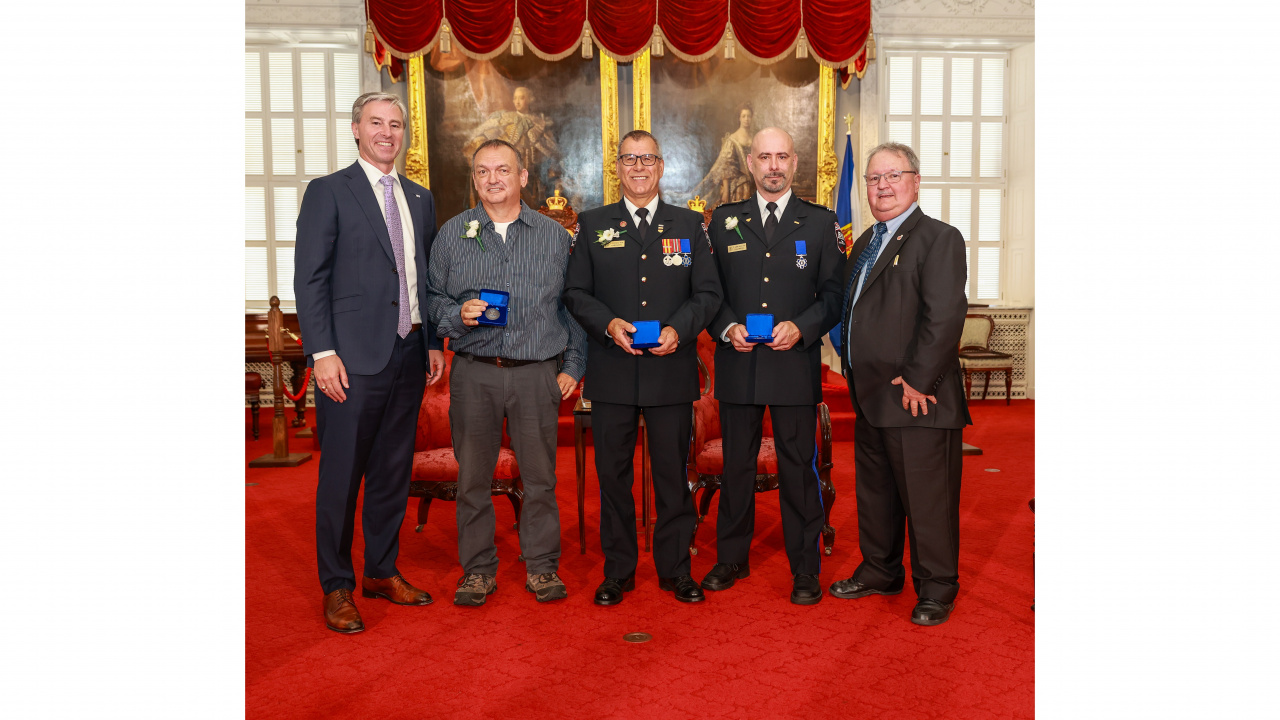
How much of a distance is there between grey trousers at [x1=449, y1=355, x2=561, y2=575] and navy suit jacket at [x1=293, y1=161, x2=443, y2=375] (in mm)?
322

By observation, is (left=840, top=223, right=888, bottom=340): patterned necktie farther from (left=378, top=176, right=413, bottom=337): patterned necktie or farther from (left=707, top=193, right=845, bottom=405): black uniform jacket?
(left=378, top=176, right=413, bottom=337): patterned necktie

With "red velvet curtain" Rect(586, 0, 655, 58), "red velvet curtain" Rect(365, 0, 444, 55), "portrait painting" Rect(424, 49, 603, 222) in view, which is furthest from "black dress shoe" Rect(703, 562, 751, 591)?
"red velvet curtain" Rect(365, 0, 444, 55)

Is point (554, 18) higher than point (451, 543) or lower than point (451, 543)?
higher

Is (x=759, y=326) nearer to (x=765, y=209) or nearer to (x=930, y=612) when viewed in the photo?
(x=765, y=209)

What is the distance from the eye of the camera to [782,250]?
309 centimetres

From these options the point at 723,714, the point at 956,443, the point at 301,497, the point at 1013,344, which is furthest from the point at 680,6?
the point at 723,714

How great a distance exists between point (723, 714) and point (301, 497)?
11.7 ft

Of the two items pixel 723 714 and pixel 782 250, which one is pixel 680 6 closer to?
pixel 782 250

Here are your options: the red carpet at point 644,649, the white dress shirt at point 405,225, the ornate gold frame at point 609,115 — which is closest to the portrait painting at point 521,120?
the ornate gold frame at point 609,115

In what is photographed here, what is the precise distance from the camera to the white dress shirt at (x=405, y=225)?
9.69 feet

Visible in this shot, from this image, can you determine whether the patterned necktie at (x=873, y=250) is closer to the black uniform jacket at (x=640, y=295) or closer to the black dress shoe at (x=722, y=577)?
the black uniform jacket at (x=640, y=295)

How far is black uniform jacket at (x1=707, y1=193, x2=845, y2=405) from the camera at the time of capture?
3.06 m

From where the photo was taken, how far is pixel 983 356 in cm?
903

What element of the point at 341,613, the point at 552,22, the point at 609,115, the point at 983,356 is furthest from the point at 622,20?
the point at 341,613
